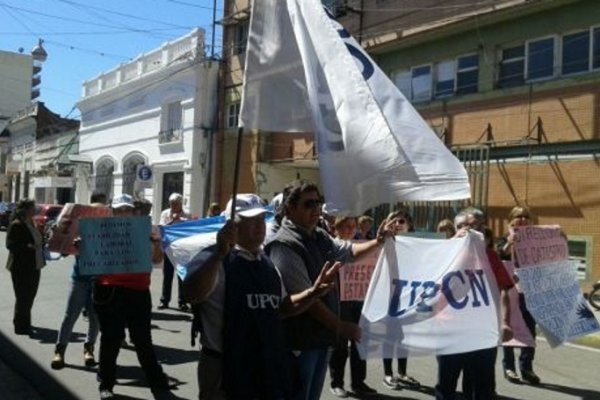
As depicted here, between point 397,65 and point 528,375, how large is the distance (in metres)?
14.4

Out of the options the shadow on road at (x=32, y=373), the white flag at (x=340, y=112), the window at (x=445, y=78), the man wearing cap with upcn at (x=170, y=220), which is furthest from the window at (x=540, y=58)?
the white flag at (x=340, y=112)

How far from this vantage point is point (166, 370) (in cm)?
754

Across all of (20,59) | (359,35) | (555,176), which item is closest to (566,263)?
(555,176)

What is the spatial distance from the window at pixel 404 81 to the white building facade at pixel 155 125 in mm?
9180

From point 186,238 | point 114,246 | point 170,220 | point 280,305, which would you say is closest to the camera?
point 280,305

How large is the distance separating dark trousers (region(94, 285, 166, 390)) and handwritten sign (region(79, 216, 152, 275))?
0.62 ft

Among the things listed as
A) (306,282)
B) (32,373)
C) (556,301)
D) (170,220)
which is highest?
(170,220)

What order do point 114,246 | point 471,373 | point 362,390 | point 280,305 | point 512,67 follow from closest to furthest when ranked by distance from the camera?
point 280,305, point 471,373, point 114,246, point 362,390, point 512,67

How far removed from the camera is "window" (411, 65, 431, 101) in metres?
19.8

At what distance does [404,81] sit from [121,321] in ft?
51.1

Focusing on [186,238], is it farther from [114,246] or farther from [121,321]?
[121,321]

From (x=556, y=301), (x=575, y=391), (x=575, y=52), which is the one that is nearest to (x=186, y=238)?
(x=556, y=301)

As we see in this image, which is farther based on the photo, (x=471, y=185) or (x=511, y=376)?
(x=471, y=185)

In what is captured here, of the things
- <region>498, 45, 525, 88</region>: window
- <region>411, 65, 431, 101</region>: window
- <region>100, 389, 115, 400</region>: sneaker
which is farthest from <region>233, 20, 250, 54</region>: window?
<region>100, 389, 115, 400</region>: sneaker
